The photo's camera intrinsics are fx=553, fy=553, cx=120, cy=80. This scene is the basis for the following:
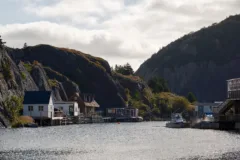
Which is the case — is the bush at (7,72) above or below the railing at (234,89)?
above

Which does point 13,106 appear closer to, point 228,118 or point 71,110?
point 71,110

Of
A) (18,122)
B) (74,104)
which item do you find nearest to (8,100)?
(18,122)

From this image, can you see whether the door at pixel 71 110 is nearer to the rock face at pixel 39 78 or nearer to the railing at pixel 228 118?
the rock face at pixel 39 78

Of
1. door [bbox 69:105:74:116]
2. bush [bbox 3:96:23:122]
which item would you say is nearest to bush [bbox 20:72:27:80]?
door [bbox 69:105:74:116]

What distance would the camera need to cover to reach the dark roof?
148m

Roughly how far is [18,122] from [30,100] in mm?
20602

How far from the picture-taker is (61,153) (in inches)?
2426

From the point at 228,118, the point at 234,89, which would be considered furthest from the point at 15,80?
the point at 228,118

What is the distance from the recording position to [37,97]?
150 metres

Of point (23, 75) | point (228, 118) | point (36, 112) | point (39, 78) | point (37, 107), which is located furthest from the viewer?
point (39, 78)

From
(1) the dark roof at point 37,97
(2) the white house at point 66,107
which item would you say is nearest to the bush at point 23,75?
(2) the white house at point 66,107

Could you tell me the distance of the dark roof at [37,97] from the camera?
148 metres

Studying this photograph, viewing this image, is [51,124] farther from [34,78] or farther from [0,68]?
[34,78]

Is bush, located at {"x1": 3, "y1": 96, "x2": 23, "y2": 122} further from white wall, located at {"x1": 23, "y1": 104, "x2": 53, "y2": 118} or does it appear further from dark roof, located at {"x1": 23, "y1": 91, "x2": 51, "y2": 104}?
dark roof, located at {"x1": 23, "y1": 91, "x2": 51, "y2": 104}
